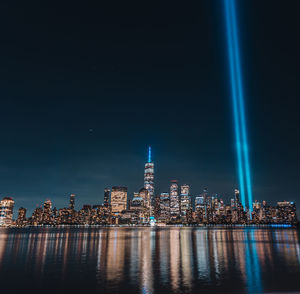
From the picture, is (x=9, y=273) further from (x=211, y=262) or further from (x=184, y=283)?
(x=211, y=262)

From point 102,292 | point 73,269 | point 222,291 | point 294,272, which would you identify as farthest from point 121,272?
point 294,272

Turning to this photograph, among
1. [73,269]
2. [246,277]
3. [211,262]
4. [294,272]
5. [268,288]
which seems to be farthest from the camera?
[211,262]

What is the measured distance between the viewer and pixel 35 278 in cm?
2547

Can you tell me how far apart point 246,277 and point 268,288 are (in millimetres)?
4217

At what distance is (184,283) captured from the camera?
22.4 metres

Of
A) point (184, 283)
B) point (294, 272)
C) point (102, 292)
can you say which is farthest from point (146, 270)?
point (294, 272)

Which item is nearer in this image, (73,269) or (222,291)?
(222,291)

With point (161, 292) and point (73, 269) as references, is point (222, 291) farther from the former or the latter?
point (73, 269)

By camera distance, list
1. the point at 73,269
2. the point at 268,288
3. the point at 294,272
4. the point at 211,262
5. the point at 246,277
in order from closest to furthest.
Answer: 1. the point at 268,288
2. the point at 246,277
3. the point at 294,272
4. the point at 73,269
5. the point at 211,262

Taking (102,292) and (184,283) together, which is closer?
(102,292)

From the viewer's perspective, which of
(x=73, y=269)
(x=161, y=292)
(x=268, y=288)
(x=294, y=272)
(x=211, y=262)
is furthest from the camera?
(x=211, y=262)

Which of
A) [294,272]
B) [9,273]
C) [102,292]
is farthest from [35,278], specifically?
[294,272]

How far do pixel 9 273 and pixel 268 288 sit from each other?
930 inches

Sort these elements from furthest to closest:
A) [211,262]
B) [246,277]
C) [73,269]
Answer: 1. [211,262]
2. [73,269]
3. [246,277]
